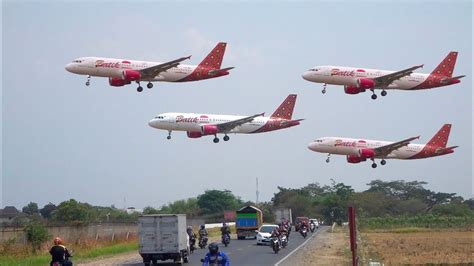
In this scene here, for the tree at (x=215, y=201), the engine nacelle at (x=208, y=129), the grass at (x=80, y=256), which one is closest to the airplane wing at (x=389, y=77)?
the engine nacelle at (x=208, y=129)

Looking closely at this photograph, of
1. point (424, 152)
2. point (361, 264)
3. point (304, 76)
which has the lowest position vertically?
point (361, 264)

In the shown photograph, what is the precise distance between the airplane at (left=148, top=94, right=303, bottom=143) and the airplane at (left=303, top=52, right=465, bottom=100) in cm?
617

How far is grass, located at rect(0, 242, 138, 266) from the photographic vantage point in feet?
140

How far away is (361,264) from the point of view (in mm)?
37938

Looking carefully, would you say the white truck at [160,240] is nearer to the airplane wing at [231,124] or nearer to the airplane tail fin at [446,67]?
the airplane tail fin at [446,67]

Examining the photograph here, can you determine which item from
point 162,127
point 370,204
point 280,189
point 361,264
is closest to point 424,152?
point 162,127

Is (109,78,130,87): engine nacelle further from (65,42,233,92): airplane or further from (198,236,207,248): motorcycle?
(198,236,207,248): motorcycle

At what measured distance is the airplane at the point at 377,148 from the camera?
61.2 metres

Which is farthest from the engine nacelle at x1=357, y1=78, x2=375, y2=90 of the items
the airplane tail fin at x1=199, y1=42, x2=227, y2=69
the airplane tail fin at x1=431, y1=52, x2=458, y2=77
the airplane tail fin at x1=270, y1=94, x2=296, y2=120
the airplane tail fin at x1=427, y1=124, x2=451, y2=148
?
the airplane tail fin at x1=270, y1=94, x2=296, y2=120

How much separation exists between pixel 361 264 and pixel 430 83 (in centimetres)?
1615

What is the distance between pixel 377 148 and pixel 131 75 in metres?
24.3

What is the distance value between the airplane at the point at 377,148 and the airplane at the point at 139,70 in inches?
682

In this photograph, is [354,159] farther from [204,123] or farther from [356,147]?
[204,123]

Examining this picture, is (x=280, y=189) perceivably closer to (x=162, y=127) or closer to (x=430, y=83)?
(x=162, y=127)
